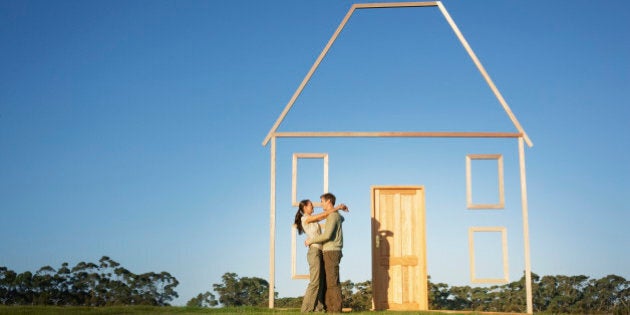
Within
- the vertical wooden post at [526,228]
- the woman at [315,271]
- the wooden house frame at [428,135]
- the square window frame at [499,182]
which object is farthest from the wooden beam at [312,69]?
the vertical wooden post at [526,228]

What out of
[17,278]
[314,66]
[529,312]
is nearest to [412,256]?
[529,312]

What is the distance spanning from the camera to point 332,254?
1040 centimetres

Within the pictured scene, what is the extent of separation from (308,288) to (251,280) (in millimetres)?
3213

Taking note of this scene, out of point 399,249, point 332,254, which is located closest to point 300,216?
point 332,254

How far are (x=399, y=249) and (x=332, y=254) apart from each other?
212 centimetres

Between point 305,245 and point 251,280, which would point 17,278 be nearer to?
point 251,280

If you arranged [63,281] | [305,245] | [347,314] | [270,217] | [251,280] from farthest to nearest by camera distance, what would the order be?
1. [63,281]
2. [251,280]
3. [270,217]
4. [305,245]
5. [347,314]

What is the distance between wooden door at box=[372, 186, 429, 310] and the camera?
39.2 ft

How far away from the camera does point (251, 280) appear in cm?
1347

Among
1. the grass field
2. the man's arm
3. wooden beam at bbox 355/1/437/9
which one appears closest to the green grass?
the grass field

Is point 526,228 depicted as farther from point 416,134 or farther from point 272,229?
point 272,229

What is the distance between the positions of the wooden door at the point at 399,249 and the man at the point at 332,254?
1562 millimetres

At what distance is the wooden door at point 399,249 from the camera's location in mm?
11938

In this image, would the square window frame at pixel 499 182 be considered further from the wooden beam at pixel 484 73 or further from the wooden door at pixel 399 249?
the wooden door at pixel 399 249
